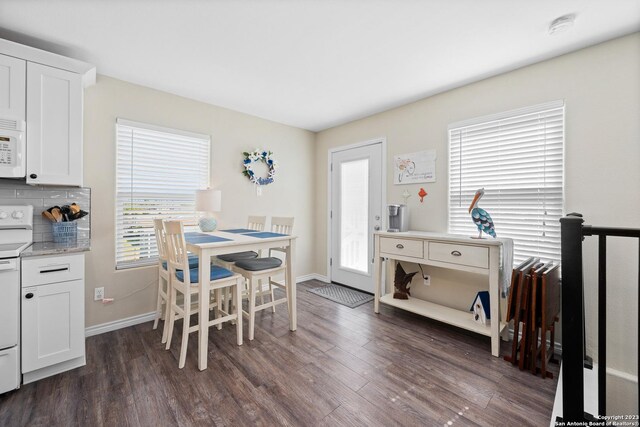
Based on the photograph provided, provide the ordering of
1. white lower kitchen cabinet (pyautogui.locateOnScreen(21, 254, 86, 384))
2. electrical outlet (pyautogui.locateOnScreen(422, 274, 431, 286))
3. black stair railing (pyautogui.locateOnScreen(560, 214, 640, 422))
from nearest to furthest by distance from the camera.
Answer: black stair railing (pyautogui.locateOnScreen(560, 214, 640, 422)) → white lower kitchen cabinet (pyautogui.locateOnScreen(21, 254, 86, 384)) → electrical outlet (pyautogui.locateOnScreen(422, 274, 431, 286))

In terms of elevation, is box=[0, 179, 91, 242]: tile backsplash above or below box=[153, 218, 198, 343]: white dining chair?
above

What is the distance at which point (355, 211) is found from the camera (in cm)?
393

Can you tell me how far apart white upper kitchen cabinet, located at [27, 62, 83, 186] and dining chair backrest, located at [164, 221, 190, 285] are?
913 millimetres

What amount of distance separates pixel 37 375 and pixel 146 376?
2.43 ft

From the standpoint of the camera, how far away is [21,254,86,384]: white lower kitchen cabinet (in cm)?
182

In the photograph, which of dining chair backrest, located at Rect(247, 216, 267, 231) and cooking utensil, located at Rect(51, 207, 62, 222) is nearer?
cooking utensil, located at Rect(51, 207, 62, 222)

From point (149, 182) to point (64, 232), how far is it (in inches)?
33.6

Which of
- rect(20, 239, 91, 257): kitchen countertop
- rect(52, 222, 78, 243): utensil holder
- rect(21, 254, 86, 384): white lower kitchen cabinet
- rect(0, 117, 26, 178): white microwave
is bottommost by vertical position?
rect(21, 254, 86, 384): white lower kitchen cabinet

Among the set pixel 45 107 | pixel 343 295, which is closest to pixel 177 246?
pixel 45 107

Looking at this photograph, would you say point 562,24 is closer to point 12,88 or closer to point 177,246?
point 177,246

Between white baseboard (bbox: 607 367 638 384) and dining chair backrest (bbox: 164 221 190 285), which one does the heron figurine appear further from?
dining chair backrest (bbox: 164 221 190 285)

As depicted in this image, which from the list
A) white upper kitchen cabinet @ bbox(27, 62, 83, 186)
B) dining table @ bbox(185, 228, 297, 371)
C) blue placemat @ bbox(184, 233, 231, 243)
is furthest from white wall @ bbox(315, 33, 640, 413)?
white upper kitchen cabinet @ bbox(27, 62, 83, 186)

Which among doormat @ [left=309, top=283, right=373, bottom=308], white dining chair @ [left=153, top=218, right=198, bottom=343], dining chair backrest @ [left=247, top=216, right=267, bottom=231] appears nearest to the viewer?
white dining chair @ [left=153, top=218, right=198, bottom=343]

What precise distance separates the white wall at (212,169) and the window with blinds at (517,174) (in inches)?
89.1
